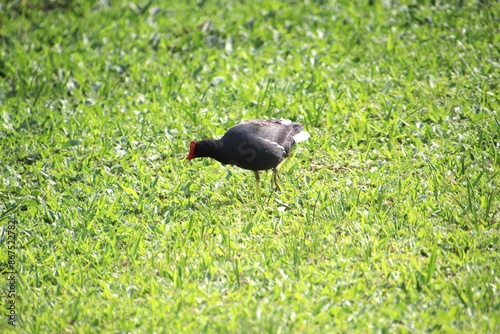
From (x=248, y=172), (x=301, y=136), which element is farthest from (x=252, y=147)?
(x=248, y=172)

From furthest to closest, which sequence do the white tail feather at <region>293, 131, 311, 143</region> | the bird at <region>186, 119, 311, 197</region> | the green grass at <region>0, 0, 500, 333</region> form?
→ 1. the white tail feather at <region>293, 131, 311, 143</region>
2. the bird at <region>186, 119, 311, 197</region>
3. the green grass at <region>0, 0, 500, 333</region>

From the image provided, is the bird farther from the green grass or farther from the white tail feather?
the green grass

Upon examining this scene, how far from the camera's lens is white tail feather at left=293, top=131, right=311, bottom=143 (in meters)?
A: 5.88

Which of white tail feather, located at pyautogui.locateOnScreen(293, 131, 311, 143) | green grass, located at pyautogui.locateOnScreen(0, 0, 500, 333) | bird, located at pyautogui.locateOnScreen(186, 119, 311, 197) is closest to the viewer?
green grass, located at pyautogui.locateOnScreen(0, 0, 500, 333)

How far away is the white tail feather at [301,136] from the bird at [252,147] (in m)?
0.08

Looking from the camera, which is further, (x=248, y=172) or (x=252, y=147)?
(x=248, y=172)

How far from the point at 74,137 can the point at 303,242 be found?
285 centimetres

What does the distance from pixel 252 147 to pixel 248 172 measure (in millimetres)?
735

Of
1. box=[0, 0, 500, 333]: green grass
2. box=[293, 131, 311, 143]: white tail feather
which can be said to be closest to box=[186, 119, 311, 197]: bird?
box=[293, 131, 311, 143]: white tail feather

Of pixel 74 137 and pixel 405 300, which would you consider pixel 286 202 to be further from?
pixel 74 137

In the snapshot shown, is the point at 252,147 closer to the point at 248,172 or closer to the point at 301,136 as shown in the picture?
the point at 301,136

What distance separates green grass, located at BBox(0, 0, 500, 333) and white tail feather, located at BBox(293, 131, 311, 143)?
0.31m

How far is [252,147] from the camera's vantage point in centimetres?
550

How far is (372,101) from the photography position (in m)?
6.88
